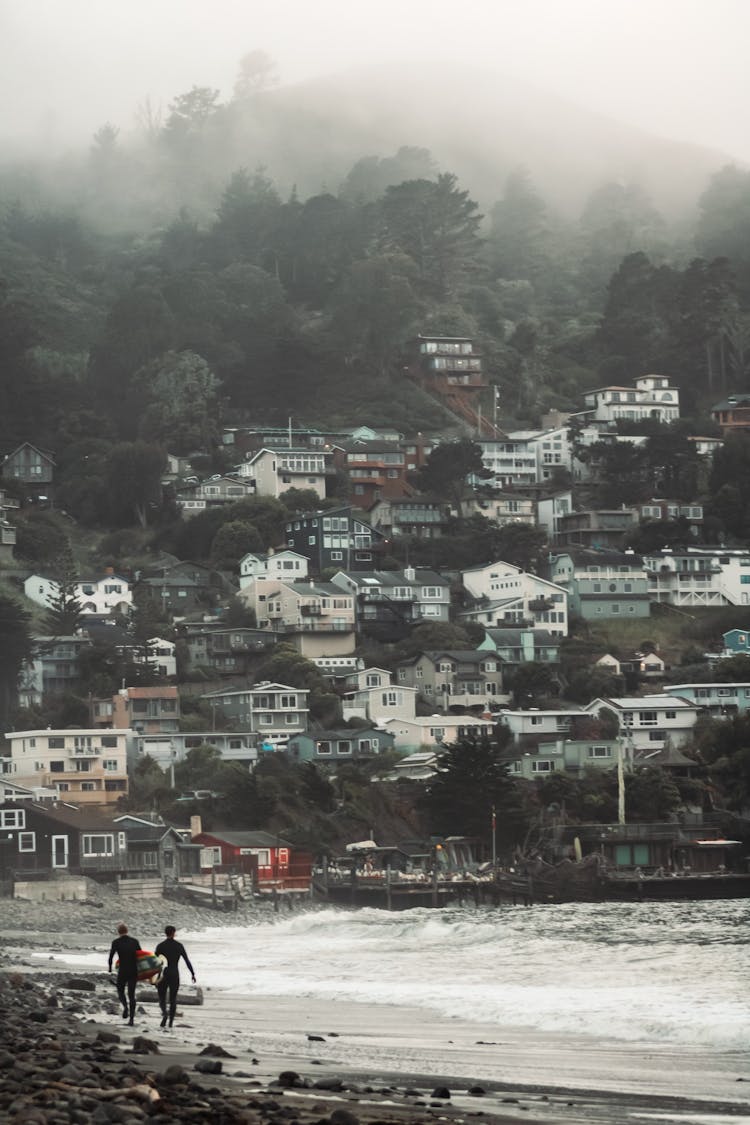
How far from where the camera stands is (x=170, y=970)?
22859mm

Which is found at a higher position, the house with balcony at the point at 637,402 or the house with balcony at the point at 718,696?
the house with balcony at the point at 637,402

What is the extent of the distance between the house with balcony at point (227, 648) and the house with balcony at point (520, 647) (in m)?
10.3

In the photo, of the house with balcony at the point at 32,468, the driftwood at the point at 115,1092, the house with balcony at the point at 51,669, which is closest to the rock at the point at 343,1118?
the driftwood at the point at 115,1092

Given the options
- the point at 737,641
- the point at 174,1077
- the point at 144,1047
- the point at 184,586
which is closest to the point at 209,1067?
the point at 144,1047

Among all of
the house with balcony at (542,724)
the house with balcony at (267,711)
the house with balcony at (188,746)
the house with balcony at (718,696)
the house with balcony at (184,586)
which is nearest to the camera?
the house with balcony at (188,746)

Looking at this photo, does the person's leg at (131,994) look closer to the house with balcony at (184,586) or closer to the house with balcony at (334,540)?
the house with balcony at (184,586)

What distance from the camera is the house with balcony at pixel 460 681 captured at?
89125 millimetres

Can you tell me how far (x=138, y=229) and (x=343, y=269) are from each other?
42.4 m

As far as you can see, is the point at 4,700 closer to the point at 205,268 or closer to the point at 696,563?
the point at 696,563

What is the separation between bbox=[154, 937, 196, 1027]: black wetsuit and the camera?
22375 millimetres

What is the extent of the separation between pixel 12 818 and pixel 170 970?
141ft

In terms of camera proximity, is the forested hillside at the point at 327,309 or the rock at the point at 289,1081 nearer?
the rock at the point at 289,1081

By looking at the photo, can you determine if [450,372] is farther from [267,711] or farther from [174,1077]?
[174,1077]

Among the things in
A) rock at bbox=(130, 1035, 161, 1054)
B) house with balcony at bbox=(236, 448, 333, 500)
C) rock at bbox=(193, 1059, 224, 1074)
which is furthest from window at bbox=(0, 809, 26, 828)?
rock at bbox=(193, 1059, 224, 1074)
